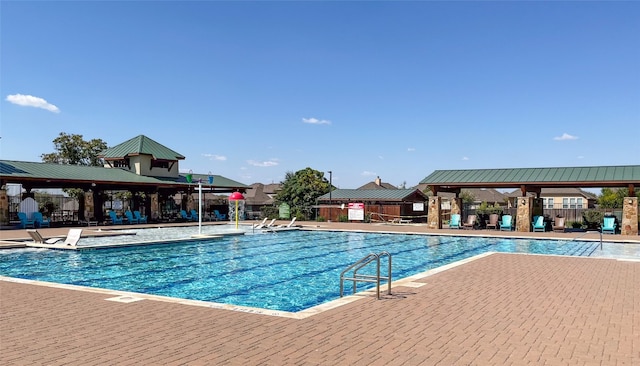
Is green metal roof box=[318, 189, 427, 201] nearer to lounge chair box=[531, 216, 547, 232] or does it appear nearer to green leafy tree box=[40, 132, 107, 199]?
lounge chair box=[531, 216, 547, 232]

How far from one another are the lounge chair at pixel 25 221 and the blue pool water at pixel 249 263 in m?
10.6

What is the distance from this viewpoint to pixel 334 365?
4.60 m

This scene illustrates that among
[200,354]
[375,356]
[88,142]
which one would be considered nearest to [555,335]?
[375,356]

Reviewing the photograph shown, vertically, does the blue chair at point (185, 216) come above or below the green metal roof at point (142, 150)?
below

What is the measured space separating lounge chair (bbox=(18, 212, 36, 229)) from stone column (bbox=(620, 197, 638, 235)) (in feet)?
99.1

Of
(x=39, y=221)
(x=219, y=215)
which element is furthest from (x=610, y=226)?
(x=39, y=221)

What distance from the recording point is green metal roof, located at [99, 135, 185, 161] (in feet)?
116

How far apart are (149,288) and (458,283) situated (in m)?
6.71

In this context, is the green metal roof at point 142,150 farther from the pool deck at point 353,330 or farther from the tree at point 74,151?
the pool deck at point 353,330

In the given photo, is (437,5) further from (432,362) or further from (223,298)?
(432,362)

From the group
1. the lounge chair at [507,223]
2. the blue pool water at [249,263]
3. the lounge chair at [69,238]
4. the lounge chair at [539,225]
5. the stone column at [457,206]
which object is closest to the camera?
the blue pool water at [249,263]

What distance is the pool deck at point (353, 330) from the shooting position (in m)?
4.86

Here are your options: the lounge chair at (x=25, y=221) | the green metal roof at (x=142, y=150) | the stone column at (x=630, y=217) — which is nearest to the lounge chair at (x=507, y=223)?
the stone column at (x=630, y=217)

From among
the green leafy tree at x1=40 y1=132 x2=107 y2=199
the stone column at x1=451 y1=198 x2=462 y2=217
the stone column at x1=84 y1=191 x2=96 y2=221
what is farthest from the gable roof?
the green leafy tree at x1=40 y1=132 x2=107 y2=199
